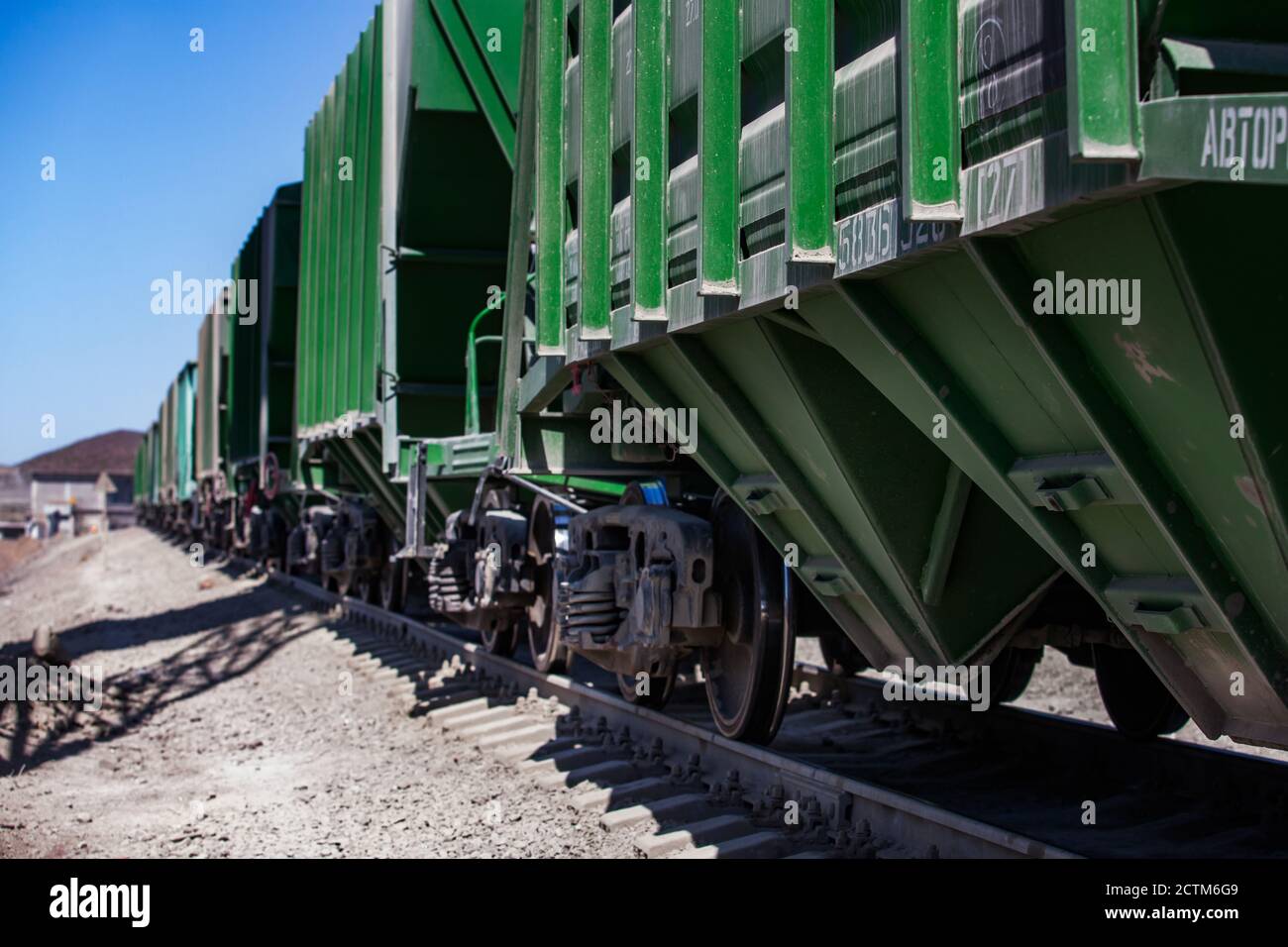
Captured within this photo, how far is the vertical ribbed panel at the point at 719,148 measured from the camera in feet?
13.4

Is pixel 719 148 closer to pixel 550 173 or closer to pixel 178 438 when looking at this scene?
pixel 550 173

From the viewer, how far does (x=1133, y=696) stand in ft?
18.7

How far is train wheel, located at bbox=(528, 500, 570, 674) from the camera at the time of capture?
7.98 metres

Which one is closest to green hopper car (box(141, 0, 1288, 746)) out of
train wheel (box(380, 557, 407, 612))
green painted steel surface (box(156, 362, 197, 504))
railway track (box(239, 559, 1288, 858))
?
railway track (box(239, 559, 1288, 858))

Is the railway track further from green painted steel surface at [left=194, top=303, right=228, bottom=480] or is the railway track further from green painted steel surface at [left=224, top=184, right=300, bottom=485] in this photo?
green painted steel surface at [left=194, top=303, right=228, bottom=480]

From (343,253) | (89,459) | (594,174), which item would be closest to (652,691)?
(594,174)

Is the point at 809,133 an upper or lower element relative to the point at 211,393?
lower

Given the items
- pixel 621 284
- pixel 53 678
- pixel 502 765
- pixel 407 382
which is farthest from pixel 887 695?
pixel 53 678

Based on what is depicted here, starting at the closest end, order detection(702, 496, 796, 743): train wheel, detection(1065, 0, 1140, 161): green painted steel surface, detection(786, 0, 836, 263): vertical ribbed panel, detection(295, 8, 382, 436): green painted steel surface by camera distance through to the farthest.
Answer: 1. detection(1065, 0, 1140, 161): green painted steel surface
2. detection(786, 0, 836, 263): vertical ribbed panel
3. detection(702, 496, 796, 743): train wheel
4. detection(295, 8, 382, 436): green painted steel surface

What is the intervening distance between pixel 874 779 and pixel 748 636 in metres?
0.90

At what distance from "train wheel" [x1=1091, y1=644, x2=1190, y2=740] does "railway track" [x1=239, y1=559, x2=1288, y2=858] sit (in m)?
0.15

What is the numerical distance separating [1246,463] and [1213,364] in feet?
0.93

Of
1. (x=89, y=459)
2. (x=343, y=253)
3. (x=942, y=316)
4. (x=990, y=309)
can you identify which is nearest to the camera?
(x=990, y=309)

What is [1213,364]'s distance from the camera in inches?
103
